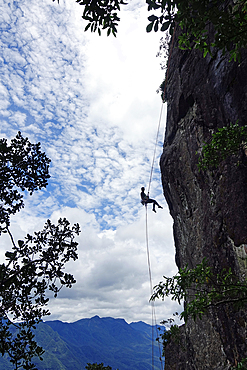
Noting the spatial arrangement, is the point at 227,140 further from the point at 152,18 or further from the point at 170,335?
the point at 170,335

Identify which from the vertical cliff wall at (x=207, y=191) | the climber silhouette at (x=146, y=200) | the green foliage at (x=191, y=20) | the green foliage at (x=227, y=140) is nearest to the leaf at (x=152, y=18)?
the green foliage at (x=191, y=20)

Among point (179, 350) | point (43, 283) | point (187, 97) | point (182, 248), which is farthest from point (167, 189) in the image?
point (43, 283)

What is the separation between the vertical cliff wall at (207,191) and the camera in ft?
33.5

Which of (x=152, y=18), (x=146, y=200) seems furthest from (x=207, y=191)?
A: (x=152, y=18)

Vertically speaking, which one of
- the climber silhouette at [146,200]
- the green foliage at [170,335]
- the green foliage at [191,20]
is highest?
the climber silhouette at [146,200]

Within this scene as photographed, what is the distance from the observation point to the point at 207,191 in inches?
516

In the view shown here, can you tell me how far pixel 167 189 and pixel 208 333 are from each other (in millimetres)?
9759

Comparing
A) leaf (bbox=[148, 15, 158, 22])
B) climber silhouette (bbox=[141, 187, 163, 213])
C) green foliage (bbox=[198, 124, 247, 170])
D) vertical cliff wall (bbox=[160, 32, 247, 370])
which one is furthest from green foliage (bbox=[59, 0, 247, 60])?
climber silhouette (bbox=[141, 187, 163, 213])

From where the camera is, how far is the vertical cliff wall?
1021 centimetres

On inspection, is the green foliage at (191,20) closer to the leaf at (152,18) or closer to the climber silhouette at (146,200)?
the leaf at (152,18)

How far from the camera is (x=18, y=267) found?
591 cm

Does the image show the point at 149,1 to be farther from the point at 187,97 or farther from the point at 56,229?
the point at 187,97

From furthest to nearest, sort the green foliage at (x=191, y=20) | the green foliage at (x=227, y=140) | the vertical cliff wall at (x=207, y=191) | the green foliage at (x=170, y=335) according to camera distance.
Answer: the green foliage at (x=170, y=335), the vertical cliff wall at (x=207, y=191), the green foliage at (x=227, y=140), the green foliage at (x=191, y=20)

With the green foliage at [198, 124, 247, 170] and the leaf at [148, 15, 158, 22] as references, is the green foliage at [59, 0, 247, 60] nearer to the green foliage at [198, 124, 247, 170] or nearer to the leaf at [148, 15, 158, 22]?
the leaf at [148, 15, 158, 22]
